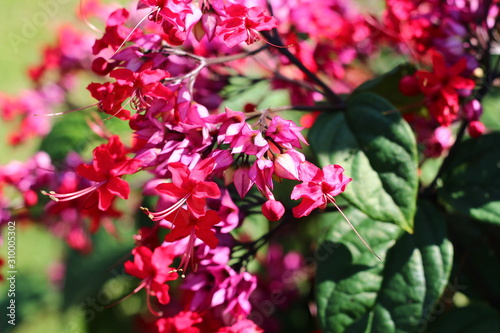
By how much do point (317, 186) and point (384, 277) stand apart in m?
0.30

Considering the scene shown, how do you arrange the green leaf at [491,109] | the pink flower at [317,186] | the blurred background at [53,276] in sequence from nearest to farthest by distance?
1. the pink flower at [317,186]
2. the green leaf at [491,109]
3. the blurred background at [53,276]

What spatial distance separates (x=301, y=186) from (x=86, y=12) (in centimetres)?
139

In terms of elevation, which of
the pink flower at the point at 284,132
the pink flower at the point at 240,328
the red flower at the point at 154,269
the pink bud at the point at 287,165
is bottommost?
the pink flower at the point at 240,328

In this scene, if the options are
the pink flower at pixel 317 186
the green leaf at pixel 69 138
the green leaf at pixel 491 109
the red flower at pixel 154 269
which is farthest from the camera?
the green leaf at pixel 69 138

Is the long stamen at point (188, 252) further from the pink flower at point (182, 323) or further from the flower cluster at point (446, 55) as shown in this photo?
the flower cluster at point (446, 55)

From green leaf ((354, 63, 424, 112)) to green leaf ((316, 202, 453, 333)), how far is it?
0.24m

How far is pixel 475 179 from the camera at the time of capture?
37.0 inches

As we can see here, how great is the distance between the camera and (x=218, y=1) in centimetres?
75

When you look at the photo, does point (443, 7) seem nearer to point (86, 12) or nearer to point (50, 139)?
point (50, 139)

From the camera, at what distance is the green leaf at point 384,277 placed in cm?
85

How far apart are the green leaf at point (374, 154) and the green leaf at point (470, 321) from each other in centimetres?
38

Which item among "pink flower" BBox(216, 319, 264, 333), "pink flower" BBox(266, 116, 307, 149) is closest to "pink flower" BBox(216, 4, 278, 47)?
"pink flower" BBox(266, 116, 307, 149)

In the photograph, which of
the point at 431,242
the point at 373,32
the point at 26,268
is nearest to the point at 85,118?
the point at 373,32

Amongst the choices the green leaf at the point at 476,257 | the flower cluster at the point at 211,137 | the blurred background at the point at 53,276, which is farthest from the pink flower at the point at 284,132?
the blurred background at the point at 53,276
